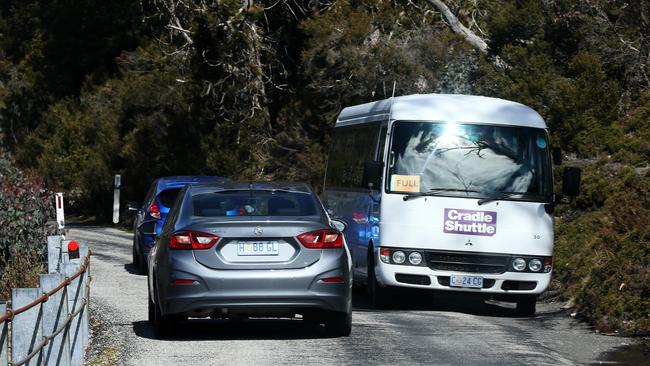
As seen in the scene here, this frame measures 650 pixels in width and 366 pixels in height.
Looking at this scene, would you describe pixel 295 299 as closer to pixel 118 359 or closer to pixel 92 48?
pixel 118 359

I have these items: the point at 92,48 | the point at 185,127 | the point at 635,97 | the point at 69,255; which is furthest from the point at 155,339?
the point at 92,48

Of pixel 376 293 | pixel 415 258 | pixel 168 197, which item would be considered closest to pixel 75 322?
pixel 415 258

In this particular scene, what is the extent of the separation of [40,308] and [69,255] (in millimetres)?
4214

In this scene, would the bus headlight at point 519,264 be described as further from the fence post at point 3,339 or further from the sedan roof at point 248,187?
the fence post at point 3,339

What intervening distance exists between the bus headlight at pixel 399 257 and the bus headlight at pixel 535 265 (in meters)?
1.64

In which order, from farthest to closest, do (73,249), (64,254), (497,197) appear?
(497,197) → (64,254) → (73,249)

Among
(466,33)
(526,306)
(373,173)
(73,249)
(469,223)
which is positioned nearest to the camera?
(73,249)

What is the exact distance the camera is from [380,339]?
1284 cm

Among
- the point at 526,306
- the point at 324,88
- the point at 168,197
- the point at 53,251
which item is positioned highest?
the point at 324,88

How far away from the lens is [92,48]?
186 ft

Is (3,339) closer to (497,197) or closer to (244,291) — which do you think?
(244,291)

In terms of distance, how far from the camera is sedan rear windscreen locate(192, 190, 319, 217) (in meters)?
12.7

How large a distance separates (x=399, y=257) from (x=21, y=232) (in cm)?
602

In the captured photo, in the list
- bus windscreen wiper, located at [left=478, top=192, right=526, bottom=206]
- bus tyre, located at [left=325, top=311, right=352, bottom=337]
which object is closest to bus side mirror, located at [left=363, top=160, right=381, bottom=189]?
bus windscreen wiper, located at [left=478, top=192, right=526, bottom=206]
